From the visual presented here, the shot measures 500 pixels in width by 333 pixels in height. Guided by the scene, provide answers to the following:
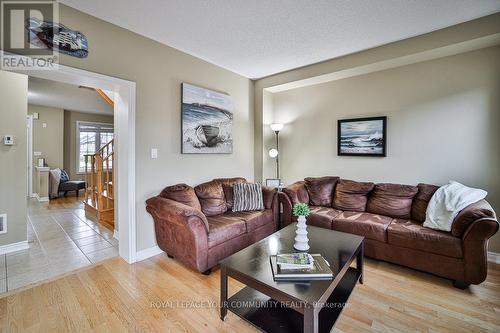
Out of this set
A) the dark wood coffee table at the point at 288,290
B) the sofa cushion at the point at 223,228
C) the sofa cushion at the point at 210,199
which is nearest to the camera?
the dark wood coffee table at the point at 288,290

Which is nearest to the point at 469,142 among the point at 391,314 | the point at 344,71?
the point at 344,71

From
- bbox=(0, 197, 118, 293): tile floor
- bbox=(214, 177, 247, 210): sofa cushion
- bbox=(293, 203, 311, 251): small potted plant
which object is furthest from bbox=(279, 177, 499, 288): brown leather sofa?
bbox=(0, 197, 118, 293): tile floor

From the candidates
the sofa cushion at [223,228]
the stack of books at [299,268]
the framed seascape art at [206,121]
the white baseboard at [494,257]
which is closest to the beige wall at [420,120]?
the white baseboard at [494,257]

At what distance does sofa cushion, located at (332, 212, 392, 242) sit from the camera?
100 inches

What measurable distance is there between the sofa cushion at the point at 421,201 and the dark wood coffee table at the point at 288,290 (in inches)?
42.7

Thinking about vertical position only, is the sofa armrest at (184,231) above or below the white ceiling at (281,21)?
below

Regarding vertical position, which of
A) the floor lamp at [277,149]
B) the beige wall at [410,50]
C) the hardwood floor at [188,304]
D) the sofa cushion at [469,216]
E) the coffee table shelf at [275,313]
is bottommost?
the hardwood floor at [188,304]

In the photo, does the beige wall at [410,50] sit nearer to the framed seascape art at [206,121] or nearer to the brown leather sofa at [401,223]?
the framed seascape art at [206,121]

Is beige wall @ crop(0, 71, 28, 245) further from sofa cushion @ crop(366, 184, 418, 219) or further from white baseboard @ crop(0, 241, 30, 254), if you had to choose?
sofa cushion @ crop(366, 184, 418, 219)

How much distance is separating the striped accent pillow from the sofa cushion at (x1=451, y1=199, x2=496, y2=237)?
2.07m

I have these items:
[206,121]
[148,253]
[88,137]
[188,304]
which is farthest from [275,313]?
[88,137]

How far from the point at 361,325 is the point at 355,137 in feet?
8.57

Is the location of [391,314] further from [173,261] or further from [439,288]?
[173,261]

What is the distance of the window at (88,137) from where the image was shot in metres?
7.17
